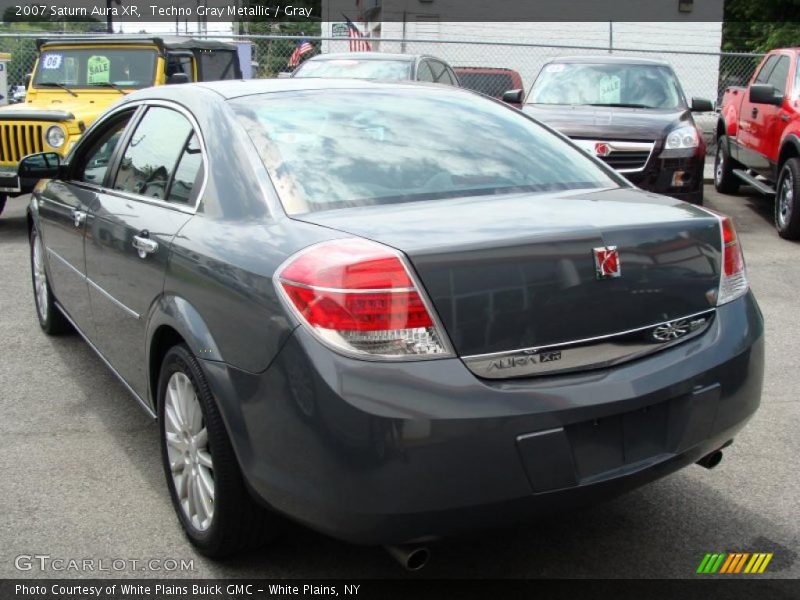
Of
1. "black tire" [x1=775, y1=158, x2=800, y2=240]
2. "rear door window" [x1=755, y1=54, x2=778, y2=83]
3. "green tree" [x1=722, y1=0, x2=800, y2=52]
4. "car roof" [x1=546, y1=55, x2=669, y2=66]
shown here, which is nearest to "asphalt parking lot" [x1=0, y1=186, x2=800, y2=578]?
"black tire" [x1=775, y1=158, x2=800, y2=240]

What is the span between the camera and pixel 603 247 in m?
2.73

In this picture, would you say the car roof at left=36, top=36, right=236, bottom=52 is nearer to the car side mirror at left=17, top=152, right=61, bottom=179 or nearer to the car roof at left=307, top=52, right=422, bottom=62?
the car roof at left=307, top=52, right=422, bottom=62

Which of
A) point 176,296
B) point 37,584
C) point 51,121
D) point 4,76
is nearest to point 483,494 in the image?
point 176,296

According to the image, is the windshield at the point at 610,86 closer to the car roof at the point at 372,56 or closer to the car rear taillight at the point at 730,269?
the car roof at the point at 372,56

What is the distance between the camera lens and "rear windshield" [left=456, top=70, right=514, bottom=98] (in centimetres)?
1841

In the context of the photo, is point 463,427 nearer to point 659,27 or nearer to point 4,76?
point 4,76

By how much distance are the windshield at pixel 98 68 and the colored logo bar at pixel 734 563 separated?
877 centimetres

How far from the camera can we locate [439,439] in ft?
7.97

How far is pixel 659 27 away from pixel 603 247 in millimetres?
28332

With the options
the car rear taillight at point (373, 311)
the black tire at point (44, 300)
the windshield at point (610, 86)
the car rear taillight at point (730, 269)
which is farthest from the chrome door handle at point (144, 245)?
the windshield at point (610, 86)

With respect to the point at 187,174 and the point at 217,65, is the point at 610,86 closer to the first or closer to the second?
the point at 217,65

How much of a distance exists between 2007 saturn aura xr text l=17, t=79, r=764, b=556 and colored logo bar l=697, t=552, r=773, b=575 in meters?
0.37

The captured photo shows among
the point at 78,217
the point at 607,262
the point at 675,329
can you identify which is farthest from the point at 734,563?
the point at 78,217

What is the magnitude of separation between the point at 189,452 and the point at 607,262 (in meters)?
1.56
